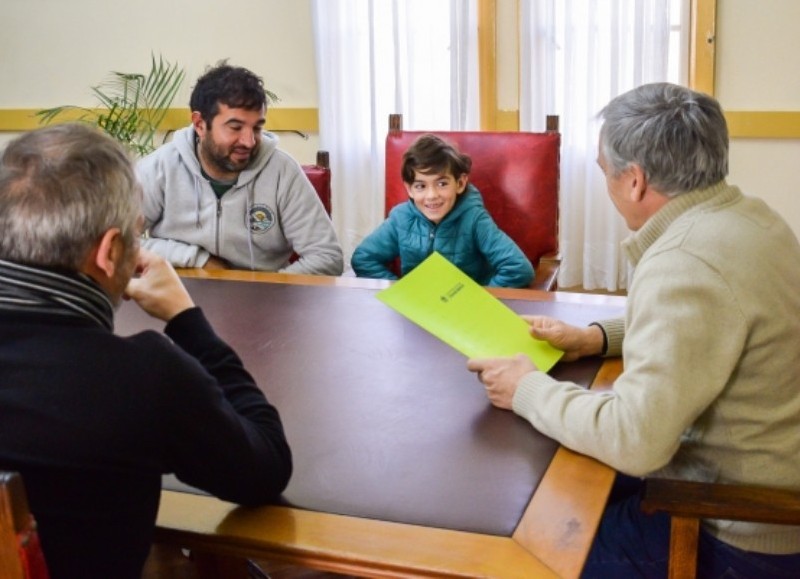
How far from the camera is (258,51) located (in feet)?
14.3

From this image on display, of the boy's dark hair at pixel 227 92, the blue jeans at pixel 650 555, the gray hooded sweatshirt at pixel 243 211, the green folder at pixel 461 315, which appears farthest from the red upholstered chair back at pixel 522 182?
the blue jeans at pixel 650 555

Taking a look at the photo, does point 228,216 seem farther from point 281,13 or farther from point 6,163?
point 281,13

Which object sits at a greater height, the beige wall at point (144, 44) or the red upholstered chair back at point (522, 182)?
the beige wall at point (144, 44)

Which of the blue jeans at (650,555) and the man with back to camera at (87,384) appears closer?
the man with back to camera at (87,384)

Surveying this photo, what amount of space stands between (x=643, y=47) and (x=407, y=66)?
960 mm

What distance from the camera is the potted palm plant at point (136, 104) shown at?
4.47 m

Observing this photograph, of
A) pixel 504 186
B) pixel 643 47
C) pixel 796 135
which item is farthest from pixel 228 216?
pixel 796 135

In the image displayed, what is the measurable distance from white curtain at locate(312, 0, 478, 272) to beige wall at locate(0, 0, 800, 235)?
0.43 ft

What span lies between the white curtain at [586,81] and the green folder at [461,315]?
226 centimetres

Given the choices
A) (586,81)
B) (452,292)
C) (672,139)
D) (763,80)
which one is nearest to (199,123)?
(452,292)

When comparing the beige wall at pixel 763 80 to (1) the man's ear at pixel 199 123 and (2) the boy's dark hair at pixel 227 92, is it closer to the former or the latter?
(2) the boy's dark hair at pixel 227 92

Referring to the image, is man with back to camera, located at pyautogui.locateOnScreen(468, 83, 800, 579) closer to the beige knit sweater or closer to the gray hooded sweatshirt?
the beige knit sweater

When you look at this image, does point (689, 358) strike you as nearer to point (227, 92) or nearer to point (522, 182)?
point (522, 182)

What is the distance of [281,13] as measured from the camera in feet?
14.0
